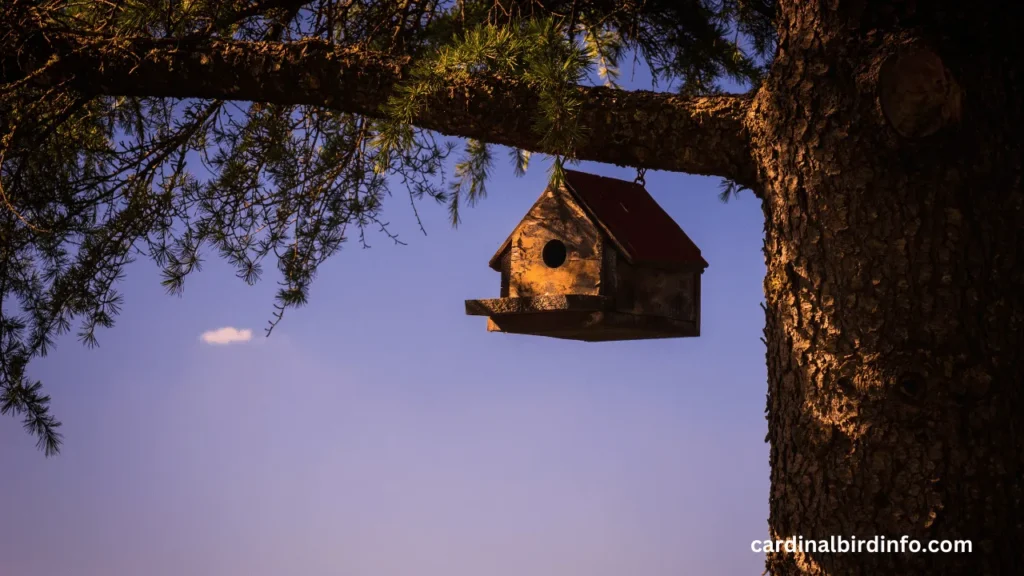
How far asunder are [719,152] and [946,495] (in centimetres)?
123

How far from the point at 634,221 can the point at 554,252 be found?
36 cm

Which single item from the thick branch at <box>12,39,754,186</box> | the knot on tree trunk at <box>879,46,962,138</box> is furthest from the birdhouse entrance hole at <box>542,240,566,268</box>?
the knot on tree trunk at <box>879,46,962,138</box>

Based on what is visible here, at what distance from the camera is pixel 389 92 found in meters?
3.29

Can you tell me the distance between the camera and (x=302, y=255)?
5008mm

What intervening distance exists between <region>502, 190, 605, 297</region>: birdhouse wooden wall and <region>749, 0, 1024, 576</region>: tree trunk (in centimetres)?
96

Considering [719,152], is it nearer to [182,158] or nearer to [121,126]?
[182,158]

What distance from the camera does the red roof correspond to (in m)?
3.78

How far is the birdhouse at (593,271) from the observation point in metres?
3.73

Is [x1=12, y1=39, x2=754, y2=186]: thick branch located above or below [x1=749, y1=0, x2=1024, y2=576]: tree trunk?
above

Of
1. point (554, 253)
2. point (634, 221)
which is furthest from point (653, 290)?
point (554, 253)

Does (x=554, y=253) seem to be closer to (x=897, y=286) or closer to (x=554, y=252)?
(x=554, y=252)

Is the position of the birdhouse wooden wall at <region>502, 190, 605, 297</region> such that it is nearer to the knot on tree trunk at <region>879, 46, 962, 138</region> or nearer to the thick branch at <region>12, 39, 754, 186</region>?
the thick branch at <region>12, 39, 754, 186</region>

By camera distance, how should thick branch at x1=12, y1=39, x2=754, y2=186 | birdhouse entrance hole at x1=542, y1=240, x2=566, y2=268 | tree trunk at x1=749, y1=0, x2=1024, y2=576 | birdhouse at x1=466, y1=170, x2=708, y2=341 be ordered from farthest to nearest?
birdhouse entrance hole at x1=542, y1=240, x2=566, y2=268 → birdhouse at x1=466, y1=170, x2=708, y2=341 → thick branch at x1=12, y1=39, x2=754, y2=186 → tree trunk at x1=749, y1=0, x2=1024, y2=576

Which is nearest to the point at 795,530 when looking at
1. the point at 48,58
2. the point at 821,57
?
the point at 821,57
